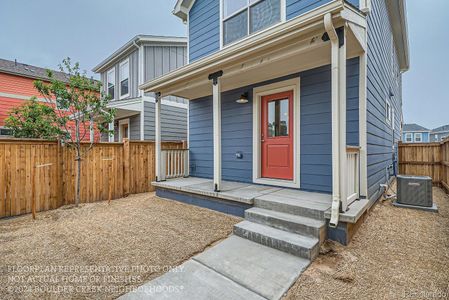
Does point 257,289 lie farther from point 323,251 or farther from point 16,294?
point 16,294

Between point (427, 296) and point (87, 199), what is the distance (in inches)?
244

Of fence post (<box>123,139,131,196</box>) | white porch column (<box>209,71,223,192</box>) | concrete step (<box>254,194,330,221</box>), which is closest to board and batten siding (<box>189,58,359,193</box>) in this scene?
concrete step (<box>254,194,330,221</box>)

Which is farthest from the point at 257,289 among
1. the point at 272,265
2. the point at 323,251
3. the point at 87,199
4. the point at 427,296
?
the point at 87,199

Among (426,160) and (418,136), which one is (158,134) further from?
(418,136)

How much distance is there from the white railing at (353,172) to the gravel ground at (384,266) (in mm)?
528

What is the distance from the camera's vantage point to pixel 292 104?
14.7ft

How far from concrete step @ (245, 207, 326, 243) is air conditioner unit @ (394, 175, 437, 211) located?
2803 millimetres

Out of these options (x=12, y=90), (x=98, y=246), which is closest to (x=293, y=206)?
(x=98, y=246)

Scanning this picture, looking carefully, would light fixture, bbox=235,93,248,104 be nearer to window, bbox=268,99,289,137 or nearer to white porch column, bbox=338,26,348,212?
window, bbox=268,99,289,137

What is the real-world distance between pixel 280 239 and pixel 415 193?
3480 millimetres

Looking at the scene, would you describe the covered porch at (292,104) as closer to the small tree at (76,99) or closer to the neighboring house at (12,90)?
the small tree at (76,99)

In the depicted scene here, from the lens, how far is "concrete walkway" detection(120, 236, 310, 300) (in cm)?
199

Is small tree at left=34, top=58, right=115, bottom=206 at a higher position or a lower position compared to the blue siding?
lower

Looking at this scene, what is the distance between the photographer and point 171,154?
604 centimetres
